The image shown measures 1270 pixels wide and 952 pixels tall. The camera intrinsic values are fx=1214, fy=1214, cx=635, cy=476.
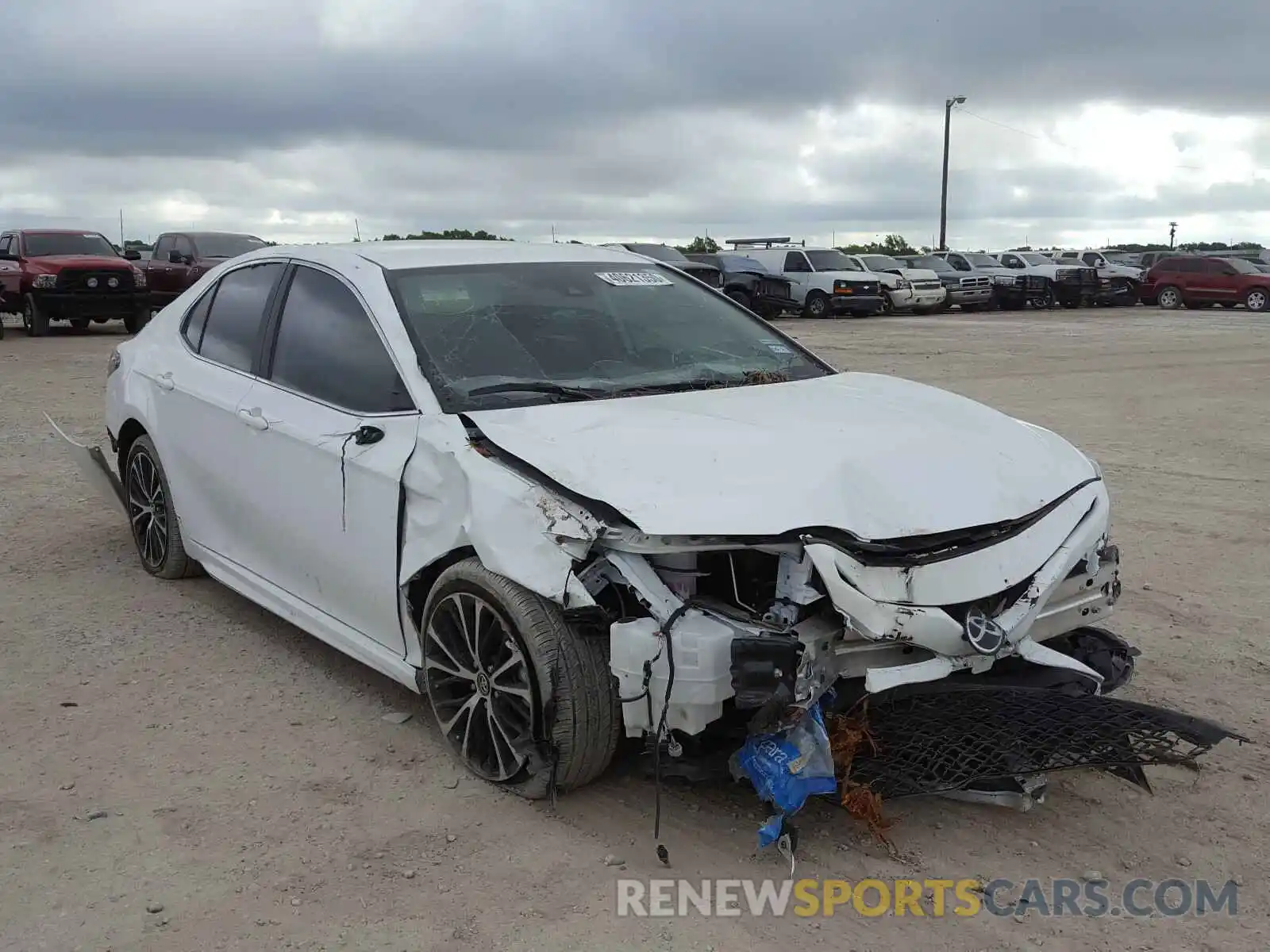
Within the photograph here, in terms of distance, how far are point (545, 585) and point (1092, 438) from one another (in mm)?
7862

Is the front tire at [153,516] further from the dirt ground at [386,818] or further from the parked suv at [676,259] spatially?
the parked suv at [676,259]

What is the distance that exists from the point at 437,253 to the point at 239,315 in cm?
99

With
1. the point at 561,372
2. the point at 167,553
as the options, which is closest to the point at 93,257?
the point at 167,553

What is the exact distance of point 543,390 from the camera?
13.6 ft

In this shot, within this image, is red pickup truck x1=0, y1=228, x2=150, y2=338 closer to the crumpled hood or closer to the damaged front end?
the crumpled hood

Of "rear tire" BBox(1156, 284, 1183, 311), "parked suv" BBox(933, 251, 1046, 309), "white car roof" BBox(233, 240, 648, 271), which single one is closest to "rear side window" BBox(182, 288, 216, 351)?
"white car roof" BBox(233, 240, 648, 271)

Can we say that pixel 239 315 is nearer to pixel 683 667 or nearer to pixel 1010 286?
pixel 683 667

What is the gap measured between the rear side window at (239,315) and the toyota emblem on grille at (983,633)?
3.11m

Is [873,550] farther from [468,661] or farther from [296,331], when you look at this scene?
[296,331]

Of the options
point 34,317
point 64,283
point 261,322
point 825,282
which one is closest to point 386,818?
point 261,322

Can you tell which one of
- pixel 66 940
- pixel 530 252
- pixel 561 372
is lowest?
pixel 66 940

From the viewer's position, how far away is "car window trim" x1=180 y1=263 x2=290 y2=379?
4.95 m

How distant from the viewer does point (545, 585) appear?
3.39 meters

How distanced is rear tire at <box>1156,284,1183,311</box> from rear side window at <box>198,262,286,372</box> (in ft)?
105
